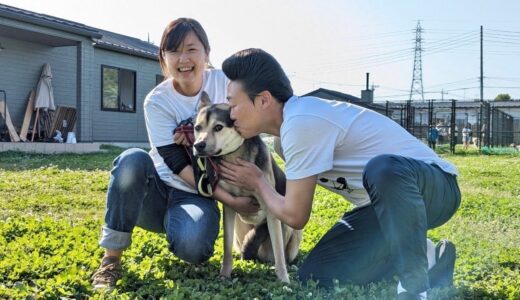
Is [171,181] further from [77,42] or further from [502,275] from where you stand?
[77,42]

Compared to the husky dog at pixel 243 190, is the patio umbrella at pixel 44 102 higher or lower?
higher

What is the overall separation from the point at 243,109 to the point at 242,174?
0.55 metres

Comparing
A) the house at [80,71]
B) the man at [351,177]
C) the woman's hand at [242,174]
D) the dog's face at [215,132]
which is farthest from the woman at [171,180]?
the house at [80,71]

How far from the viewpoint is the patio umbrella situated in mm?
15186

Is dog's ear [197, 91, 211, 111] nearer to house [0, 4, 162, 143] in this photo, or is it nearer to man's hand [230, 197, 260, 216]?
man's hand [230, 197, 260, 216]

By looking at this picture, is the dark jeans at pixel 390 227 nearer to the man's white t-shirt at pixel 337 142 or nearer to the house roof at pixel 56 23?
the man's white t-shirt at pixel 337 142

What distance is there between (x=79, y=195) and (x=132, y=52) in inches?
516

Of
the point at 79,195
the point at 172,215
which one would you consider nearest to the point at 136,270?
the point at 172,215

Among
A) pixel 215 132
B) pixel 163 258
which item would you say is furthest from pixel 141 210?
pixel 215 132

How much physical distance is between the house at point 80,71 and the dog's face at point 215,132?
38.5ft

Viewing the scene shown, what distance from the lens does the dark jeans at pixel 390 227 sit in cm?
258

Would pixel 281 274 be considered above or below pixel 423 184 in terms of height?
below

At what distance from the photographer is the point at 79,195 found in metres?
7.19

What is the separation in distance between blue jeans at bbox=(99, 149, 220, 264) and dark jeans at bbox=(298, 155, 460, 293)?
2.31 feet
